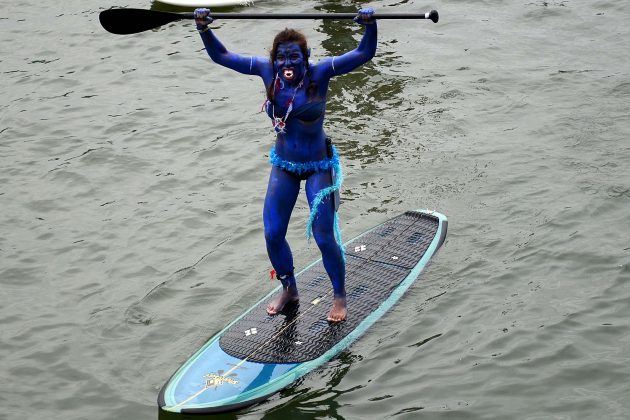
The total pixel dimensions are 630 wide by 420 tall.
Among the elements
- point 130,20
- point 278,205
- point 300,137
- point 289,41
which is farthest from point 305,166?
point 130,20

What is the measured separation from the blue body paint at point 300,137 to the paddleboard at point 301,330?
428mm

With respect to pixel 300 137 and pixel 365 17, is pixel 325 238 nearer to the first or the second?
pixel 300 137

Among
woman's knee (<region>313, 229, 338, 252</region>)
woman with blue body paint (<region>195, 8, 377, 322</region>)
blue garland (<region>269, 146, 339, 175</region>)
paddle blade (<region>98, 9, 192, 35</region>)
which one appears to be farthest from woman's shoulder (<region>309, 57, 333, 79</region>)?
paddle blade (<region>98, 9, 192, 35</region>)

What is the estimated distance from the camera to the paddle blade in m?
8.86

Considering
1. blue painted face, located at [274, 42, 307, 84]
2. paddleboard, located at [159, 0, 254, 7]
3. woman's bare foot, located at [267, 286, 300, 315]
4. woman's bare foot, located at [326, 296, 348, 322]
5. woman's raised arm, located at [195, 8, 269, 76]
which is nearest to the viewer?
blue painted face, located at [274, 42, 307, 84]

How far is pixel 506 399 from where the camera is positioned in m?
7.82

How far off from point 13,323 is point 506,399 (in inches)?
191

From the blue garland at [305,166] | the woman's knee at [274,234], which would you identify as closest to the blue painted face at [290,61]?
the blue garland at [305,166]

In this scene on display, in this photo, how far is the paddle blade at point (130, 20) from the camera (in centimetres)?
886

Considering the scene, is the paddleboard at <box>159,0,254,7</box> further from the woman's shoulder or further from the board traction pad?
the woman's shoulder

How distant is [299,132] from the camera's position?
8.16 m

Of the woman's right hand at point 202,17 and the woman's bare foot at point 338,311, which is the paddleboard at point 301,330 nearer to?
the woman's bare foot at point 338,311

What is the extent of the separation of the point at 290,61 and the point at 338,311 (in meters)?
2.28

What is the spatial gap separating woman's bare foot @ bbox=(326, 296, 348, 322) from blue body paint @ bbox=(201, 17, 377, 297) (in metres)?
0.10
